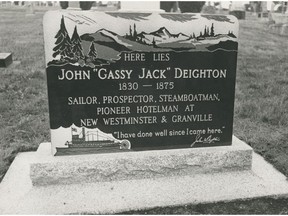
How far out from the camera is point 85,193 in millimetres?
2887

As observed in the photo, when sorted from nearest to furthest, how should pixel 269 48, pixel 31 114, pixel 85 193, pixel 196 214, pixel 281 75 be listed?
pixel 196 214
pixel 85 193
pixel 31 114
pixel 281 75
pixel 269 48

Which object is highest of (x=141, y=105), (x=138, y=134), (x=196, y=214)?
(x=141, y=105)

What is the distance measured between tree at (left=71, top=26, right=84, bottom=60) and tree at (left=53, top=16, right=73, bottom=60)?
3 centimetres

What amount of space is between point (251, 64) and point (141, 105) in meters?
5.47

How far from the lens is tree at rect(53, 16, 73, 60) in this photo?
9.27ft

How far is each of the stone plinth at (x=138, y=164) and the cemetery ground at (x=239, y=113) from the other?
1.49ft

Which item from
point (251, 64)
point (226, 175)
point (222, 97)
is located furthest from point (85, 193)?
point (251, 64)

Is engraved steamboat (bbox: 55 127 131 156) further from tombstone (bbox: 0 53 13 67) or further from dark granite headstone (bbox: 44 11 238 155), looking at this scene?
tombstone (bbox: 0 53 13 67)

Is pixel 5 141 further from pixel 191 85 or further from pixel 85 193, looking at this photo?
pixel 191 85

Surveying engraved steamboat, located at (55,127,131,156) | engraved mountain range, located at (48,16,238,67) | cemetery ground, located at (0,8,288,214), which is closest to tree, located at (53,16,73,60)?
engraved mountain range, located at (48,16,238,67)

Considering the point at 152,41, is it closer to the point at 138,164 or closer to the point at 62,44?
the point at 62,44
